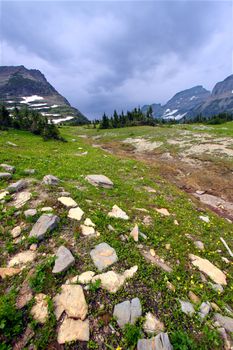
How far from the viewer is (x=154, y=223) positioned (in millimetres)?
8312

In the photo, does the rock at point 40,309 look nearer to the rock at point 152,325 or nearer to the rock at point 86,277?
the rock at point 86,277

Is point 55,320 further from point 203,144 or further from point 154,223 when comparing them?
point 203,144

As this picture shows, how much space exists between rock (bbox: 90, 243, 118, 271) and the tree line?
30.2 metres

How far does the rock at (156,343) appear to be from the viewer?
3799mm

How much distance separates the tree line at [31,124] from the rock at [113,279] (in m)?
31.2

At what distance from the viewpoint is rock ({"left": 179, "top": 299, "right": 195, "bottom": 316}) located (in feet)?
15.1

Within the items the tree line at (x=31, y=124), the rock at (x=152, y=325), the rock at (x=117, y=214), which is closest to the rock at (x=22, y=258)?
the rock at (x=117, y=214)

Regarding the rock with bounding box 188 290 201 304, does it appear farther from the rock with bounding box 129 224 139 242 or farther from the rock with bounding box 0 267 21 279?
the rock with bounding box 0 267 21 279

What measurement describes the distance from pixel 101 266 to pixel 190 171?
15881 millimetres

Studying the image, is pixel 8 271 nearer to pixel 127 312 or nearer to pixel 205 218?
pixel 127 312

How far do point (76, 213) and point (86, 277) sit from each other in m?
3.03

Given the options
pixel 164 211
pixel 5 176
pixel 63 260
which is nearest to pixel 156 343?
pixel 63 260

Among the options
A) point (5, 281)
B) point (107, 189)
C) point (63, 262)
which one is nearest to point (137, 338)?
point (63, 262)

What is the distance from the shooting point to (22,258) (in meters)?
5.75
